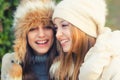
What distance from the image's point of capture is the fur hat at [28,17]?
15.0 ft

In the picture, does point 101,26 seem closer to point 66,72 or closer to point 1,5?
point 66,72

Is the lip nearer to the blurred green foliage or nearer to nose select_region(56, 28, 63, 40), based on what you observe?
nose select_region(56, 28, 63, 40)

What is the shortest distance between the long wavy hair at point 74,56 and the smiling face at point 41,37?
17 cm

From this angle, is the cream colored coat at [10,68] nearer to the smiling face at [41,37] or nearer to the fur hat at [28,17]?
the fur hat at [28,17]

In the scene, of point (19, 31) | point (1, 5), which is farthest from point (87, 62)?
point (1, 5)

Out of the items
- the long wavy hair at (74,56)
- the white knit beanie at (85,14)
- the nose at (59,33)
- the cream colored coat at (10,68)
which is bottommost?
the cream colored coat at (10,68)

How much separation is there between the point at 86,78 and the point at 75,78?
16.5 inches

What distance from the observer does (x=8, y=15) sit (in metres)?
5.24

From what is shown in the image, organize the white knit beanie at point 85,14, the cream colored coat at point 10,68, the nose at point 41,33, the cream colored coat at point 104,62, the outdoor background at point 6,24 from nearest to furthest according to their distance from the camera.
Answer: the cream colored coat at point 104,62, the white knit beanie at point 85,14, the nose at point 41,33, the cream colored coat at point 10,68, the outdoor background at point 6,24

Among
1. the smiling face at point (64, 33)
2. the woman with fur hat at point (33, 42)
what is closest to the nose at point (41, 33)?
the woman with fur hat at point (33, 42)

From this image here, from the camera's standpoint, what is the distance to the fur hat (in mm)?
4574

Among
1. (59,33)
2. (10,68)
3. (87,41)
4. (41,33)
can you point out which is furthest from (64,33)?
(10,68)

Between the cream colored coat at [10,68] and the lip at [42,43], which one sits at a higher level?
the lip at [42,43]

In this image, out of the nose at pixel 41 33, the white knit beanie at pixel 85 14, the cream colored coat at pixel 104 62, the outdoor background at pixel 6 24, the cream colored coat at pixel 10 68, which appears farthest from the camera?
the outdoor background at pixel 6 24
